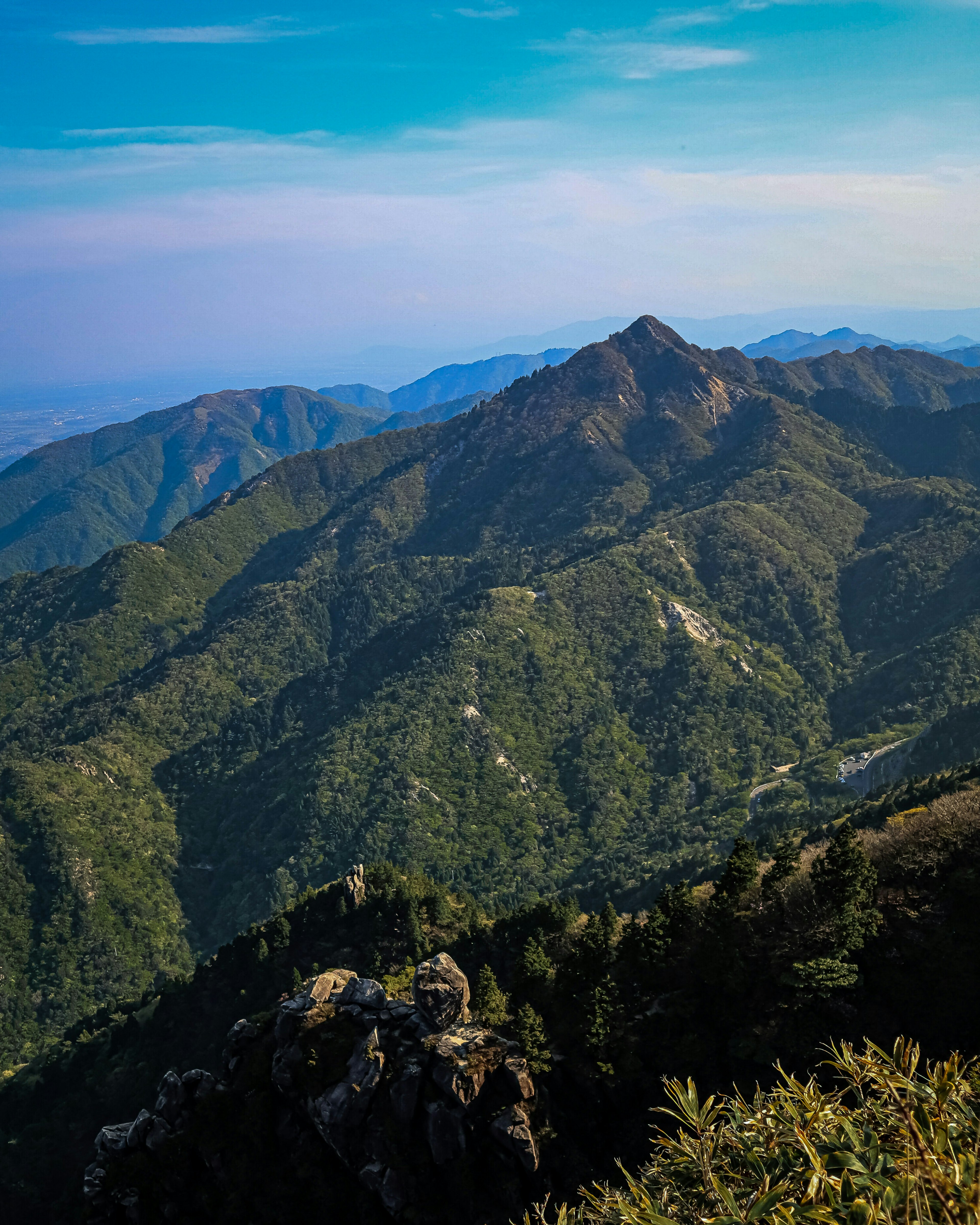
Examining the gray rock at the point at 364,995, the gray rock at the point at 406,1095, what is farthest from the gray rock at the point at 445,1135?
the gray rock at the point at 364,995

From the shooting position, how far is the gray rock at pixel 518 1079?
142 ft

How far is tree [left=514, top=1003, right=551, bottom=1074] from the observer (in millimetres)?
45156

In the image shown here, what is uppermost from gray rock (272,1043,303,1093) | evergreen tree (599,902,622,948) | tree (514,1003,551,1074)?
evergreen tree (599,902,622,948)

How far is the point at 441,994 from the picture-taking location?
4888 centimetres

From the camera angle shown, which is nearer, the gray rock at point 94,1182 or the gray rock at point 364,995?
the gray rock at point 94,1182

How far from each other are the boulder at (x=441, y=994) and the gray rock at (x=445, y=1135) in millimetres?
5332

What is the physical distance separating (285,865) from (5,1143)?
9461cm

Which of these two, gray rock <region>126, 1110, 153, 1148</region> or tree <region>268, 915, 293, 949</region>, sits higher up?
gray rock <region>126, 1110, 153, 1148</region>

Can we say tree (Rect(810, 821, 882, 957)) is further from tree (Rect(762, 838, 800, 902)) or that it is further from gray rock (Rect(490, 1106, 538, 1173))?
gray rock (Rect(490, 1106, 538, 1173))

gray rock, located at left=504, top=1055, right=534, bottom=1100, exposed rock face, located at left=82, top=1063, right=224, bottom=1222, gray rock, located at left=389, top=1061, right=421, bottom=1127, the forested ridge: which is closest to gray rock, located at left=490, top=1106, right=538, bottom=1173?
gray rock, located at left=504, top=1055, right=534, bottom=1100

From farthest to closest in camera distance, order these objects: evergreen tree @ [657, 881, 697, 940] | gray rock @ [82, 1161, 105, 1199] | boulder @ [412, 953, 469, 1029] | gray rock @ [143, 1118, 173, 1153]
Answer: evergreen tree @ [657, 881, 697, 940], gray rock @ [143, 1118, 173, 1153], gray rock @ [82, 1161, 105, 1199], boulder @ [412, 953, 469, 1029]

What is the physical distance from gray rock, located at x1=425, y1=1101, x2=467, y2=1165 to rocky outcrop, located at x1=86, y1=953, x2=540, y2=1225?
0.19 ft

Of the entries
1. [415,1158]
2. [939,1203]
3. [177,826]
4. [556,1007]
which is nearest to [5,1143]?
[415,1158]

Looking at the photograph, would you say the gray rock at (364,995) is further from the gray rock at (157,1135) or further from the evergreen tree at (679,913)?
the evergreen tree at (679,913)
